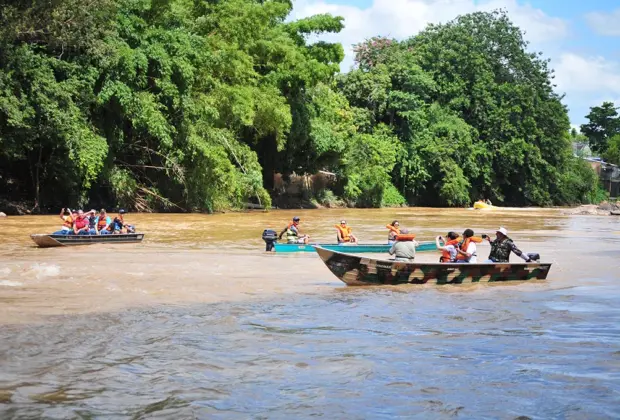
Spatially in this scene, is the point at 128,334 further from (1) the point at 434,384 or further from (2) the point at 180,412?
(1) the point at 434,384

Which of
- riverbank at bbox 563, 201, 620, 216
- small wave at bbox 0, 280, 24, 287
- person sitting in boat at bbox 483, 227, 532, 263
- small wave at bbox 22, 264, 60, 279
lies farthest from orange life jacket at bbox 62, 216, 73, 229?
riverbank at bbox 563, 201, 620, 216

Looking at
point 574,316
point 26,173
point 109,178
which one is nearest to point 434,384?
point 574,316

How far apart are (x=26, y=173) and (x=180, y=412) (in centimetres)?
3201

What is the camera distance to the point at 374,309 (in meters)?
14.1

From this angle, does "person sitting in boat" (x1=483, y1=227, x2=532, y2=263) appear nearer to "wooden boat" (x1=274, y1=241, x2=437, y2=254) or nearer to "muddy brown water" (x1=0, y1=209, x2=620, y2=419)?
"muddy brown water" (x1=0, y1=209, x2=620, y2=419)

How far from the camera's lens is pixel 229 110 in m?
40.0

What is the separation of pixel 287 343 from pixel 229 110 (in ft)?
97.9

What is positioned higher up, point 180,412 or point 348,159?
point 348,159

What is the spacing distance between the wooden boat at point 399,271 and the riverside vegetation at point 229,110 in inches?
757

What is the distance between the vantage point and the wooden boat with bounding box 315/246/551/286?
626 inches

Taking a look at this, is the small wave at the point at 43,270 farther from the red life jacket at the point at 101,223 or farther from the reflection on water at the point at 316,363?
the red life jacket at the point at 101,223

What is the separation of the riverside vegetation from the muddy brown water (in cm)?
1456

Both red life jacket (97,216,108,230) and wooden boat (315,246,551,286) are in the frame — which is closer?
wooden boat (315,246,551,286)

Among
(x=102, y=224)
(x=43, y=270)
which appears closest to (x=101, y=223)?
(x=102, y=224)
